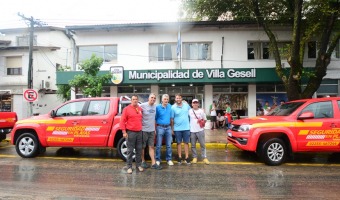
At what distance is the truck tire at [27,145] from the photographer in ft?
27.1

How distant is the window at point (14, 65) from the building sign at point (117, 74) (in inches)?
430

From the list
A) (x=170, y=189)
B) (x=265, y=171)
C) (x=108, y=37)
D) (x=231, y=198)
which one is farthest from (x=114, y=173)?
(x=108, y=37)

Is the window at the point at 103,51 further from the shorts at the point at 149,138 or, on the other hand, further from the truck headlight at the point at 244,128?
the truck headlight at the point at 244,128

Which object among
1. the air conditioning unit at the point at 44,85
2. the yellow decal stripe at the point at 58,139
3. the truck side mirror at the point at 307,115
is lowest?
the yellow decal stripe at the point at 58,139

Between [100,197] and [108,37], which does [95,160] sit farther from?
[108,37]

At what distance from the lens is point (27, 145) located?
27.2ft

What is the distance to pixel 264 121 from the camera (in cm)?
743

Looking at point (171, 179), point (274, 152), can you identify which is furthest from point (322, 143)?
point (171, 179)

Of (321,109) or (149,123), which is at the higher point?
(321,109)

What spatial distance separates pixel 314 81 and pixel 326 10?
2882mm

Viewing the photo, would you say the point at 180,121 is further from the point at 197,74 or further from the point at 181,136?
the point at 197,74

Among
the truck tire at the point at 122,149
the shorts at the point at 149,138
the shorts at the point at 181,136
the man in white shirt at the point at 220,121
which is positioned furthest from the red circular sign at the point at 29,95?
the man in white shirt at the point at 220,121

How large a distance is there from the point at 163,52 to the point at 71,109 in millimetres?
9919

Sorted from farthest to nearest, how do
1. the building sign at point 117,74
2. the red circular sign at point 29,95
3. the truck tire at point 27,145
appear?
the building sign at point 117,74 → the red circular sign at point 29,95 → the truck tire at point 27,145
